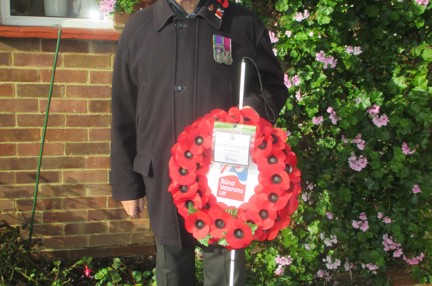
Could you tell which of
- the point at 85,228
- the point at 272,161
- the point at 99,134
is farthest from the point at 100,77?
the point at 272,161

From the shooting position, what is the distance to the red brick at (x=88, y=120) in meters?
3.02

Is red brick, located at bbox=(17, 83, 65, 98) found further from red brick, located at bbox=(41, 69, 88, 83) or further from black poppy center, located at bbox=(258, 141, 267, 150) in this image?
black poppy center, located at bbox=(258, 141, 267, 150)

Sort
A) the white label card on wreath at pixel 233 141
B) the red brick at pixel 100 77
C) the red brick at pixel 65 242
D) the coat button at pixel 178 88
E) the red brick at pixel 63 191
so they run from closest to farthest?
the white label card on wreath at pixel 233 141 < the coat button at pixel 178 88 < the red brick at pixel 100 77 < the red brick at pixel 63 191 < the red brick at pixel 65 242

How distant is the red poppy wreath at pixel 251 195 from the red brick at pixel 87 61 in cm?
158

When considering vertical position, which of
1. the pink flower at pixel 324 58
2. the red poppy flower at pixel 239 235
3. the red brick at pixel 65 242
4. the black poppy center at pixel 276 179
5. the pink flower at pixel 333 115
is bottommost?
the red brick at pixel 65 242

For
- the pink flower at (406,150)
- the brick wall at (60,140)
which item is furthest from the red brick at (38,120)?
the pink flower at (406,150)

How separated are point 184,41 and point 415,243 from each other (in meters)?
2.05

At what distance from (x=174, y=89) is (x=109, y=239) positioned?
185cm

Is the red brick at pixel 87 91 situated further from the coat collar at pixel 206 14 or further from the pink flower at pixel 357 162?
the pink flower at pixel 357 162

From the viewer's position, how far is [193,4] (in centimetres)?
185

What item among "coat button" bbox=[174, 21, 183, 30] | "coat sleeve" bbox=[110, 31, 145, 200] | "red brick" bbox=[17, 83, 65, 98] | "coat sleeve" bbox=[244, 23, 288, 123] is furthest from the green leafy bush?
"red brick" bbox=[17, 83, 65, 98]

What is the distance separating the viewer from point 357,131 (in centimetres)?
272

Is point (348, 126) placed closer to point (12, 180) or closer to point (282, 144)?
point (282, 144)

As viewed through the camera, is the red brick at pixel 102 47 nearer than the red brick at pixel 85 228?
Yes
